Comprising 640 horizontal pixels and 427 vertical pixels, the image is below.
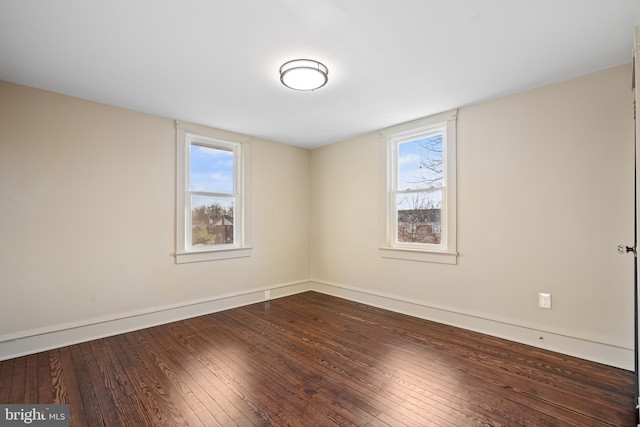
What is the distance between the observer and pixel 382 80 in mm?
2740

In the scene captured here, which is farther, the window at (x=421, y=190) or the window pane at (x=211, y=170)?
the window pane at (x=211, y=170)

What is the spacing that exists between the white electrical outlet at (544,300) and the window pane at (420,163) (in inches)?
59.8

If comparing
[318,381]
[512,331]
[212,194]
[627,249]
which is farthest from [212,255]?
[627,249]

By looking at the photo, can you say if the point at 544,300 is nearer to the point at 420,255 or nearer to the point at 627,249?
the point at 627,249

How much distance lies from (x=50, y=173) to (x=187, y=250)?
156 cm

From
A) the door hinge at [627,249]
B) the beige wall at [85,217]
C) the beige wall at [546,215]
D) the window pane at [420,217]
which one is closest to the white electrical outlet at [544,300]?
the beige wall at [546,215]

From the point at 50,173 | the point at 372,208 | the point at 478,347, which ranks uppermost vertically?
the point at 50,173

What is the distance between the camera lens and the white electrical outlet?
9.15 ft

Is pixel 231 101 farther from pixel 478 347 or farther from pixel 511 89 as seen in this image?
pixel 478 347

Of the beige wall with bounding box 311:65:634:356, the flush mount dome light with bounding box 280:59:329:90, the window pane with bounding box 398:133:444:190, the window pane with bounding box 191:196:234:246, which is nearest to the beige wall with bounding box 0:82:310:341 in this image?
the window pane with bounding box 191:196:234:246

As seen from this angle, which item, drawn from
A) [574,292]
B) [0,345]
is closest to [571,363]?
[574,292]

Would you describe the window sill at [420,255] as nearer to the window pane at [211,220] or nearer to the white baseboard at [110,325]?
the white baseboard at [110,325]

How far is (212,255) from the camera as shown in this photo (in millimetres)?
4031

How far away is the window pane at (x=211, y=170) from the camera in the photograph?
3971 mm
